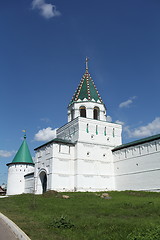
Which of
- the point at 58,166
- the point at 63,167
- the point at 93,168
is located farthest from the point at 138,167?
the point at 58,166

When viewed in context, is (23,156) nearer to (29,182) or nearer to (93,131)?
(29,182)

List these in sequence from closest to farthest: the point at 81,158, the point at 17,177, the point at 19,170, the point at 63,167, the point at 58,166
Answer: the point at 58,166 < the point at 63,167 < the point at 81,158 < the point at 17,177 < the point at 19,170

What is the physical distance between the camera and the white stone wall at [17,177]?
32.6 m

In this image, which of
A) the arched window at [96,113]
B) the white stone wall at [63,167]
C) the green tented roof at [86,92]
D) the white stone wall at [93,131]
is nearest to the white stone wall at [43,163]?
the white stone wall at [63,167]

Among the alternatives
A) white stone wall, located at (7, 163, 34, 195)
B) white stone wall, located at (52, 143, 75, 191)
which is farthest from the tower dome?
white stone wall, located at (7, 163, 34, 195)

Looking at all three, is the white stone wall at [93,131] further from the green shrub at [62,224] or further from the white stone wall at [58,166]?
the green shrub at [62,224]

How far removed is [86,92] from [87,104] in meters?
1.90

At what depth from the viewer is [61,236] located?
23.5 ft

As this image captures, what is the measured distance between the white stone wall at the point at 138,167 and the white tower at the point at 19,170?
43.5 feet

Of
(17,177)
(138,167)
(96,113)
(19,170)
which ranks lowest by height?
(17,177)

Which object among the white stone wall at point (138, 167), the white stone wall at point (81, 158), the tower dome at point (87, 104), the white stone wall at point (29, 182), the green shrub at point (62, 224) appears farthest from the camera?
the white stone wall at point (29, 182)

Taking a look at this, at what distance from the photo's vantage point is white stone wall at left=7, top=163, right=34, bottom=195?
1283 inches

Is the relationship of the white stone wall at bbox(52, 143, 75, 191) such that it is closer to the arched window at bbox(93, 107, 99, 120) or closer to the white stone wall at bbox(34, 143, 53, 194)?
the white stone wall at bbox(34, 143, 53, 194)

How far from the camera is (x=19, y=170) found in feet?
108
